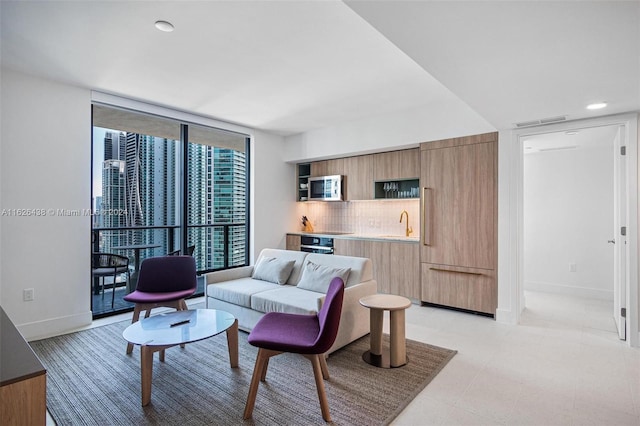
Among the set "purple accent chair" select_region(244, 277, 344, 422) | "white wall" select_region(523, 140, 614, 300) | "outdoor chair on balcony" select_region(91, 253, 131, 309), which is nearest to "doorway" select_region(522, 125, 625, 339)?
"white wall" select_region(523, 140, 614, 300)

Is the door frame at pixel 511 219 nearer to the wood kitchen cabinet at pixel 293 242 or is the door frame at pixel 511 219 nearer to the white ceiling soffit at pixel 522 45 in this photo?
the white ceiling soffit at pixel 522 45

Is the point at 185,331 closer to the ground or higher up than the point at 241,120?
closer to the ground

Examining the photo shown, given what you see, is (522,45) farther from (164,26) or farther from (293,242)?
(293,242)

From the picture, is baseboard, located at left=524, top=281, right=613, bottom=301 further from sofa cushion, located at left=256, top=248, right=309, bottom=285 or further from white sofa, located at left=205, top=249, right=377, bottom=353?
sofa cushion, located at left=256, top=248, right=309, bottom=285

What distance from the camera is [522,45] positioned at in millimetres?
1978

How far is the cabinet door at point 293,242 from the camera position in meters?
6.10

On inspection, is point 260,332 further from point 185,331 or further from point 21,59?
point 21,59

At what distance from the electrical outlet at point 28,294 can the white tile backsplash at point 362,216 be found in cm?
391

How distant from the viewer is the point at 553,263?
5.29 m

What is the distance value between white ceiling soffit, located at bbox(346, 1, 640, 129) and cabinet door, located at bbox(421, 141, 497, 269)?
1.24 metres

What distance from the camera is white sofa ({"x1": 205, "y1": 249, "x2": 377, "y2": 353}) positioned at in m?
3.10

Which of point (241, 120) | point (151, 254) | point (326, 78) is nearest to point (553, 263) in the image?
point (326, 78)

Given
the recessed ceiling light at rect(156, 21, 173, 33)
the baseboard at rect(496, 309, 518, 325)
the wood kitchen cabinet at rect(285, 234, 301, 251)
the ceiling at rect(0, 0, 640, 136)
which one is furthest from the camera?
the wood kitchen cabinet at rect(285, 234, 301, 251)

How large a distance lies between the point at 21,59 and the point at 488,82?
4.21 meters
